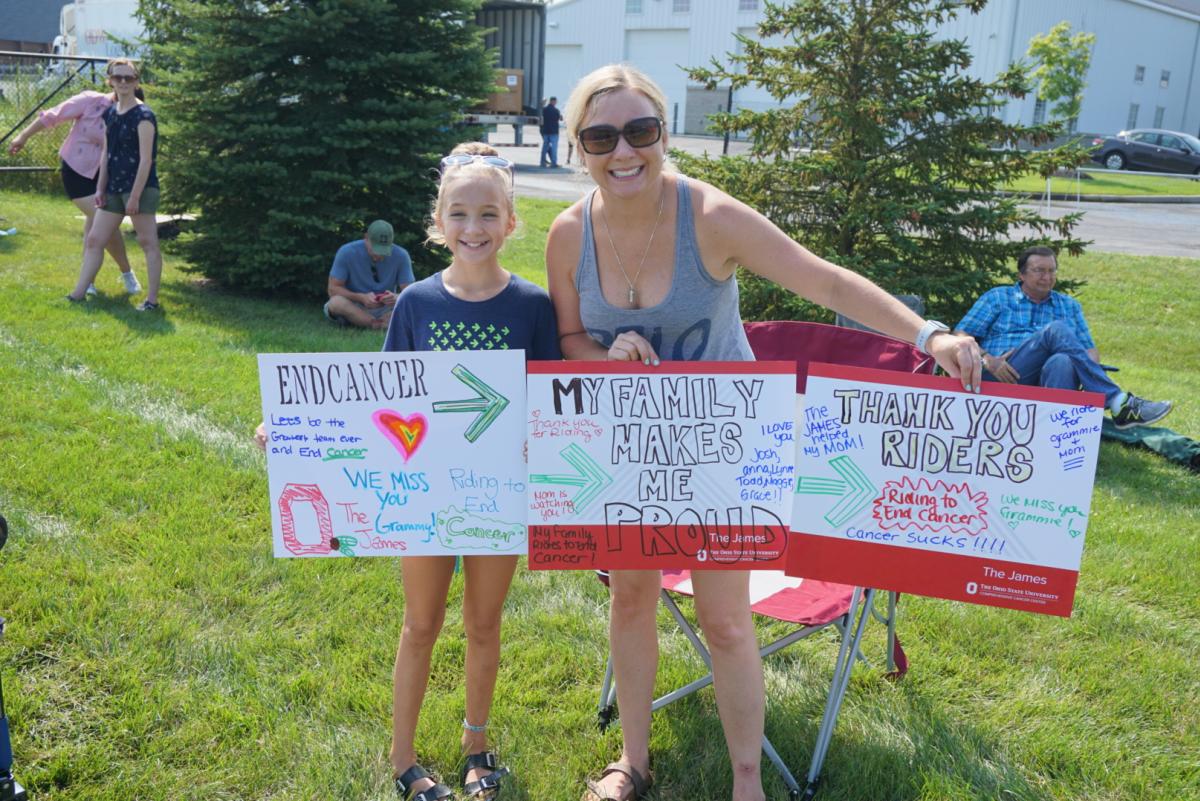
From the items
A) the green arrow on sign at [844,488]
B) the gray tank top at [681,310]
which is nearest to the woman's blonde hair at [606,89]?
the gray tank top at [681,310]

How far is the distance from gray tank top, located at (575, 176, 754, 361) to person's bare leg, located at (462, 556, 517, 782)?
0.73 meters

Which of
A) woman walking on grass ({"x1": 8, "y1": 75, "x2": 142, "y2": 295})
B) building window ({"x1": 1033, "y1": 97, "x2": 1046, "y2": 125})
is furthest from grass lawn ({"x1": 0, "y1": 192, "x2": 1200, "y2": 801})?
building window ({"x1": 1033, "y1": 97, "x2": 1046, "y2": 125})

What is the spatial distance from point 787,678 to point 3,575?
3.01 meters

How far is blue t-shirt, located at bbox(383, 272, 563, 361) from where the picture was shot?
263cm

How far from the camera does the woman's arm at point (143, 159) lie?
800 centimetres

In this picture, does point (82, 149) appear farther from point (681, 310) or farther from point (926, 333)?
point (926, 333)

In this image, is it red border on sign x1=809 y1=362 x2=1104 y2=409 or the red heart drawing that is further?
the red heart drawing

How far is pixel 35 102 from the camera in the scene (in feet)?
54.9

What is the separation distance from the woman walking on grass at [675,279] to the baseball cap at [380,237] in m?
5.73

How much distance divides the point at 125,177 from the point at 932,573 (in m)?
7.72

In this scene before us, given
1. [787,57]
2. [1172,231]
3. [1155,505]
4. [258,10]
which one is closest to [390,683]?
[1155,505]

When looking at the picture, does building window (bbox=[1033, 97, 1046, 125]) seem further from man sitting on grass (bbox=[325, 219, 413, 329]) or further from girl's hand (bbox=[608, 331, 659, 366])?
girl's hand (bbox=[608, 331, 659, 366])

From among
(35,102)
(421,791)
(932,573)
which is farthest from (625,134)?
(35,102)

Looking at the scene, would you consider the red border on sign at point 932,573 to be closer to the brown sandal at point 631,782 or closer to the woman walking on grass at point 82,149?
the brown sandal at point 631,782
